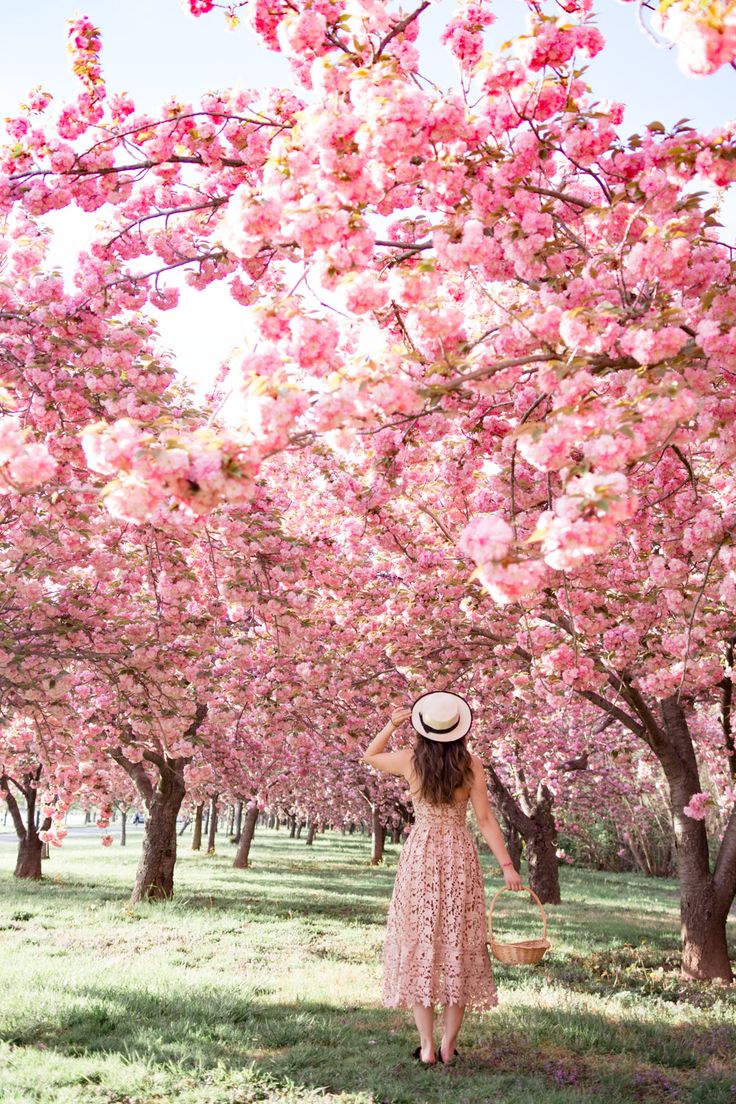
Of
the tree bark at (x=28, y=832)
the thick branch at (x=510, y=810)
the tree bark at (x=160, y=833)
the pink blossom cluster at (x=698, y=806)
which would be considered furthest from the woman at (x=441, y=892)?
the tree bark at (x=28, y=832)

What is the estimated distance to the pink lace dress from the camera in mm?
4625

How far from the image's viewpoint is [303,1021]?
5.55m

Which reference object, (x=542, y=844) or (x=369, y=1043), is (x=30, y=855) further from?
(x=369, y=1043)

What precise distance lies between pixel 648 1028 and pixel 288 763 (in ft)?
48.1

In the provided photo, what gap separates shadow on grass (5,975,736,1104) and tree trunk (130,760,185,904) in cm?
745

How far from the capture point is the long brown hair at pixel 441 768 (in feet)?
15.5

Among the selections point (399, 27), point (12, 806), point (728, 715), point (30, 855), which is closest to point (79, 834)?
point (30, 855)

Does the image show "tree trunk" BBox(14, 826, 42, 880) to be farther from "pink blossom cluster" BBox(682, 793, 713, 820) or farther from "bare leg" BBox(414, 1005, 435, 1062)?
"bare leg" BBox(414, 1005, 435, 1062)

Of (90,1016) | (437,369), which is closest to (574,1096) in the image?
(90,1016)

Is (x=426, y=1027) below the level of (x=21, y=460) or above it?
below

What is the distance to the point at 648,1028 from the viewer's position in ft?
19.0

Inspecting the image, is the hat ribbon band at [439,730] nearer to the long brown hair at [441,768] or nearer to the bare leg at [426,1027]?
the long brown hair at [441,768]

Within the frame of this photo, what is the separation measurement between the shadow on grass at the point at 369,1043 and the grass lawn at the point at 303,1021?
2 centimetres

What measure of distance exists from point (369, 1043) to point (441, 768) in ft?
5.98
